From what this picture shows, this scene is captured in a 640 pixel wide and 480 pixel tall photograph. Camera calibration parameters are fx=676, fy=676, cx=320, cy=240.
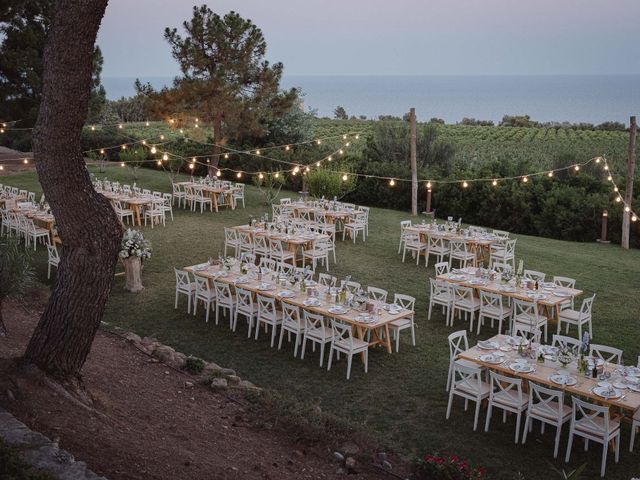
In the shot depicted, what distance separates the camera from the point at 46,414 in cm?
587

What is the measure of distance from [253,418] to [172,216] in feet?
44.4

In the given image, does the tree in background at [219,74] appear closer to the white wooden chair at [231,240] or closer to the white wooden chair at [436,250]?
the white wooden chair at [231,240]

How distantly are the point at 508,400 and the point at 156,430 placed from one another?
4171 millimetres

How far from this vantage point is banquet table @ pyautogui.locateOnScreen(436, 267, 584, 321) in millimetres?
11297

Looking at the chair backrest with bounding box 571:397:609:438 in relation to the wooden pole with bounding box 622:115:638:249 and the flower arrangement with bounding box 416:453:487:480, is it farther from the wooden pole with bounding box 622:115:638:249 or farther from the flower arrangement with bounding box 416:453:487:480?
the wooden pole with bounding box 622:115:638:249

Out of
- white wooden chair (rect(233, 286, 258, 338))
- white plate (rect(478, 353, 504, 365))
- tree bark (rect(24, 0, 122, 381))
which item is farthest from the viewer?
white wooden chair (rect(233, 286, 258, 338))

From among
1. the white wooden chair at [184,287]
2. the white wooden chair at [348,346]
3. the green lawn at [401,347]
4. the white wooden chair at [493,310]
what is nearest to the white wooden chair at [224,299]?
the green lawn at [401,347]

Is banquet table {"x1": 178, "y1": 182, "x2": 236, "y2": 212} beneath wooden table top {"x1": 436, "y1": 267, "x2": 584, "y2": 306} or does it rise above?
above

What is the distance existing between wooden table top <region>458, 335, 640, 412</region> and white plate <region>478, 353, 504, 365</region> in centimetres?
5

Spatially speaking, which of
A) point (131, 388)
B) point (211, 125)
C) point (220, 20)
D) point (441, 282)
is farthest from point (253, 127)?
point (131, 388)

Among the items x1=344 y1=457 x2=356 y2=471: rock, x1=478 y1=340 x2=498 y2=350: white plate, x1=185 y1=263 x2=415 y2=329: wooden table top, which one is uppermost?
x1=185 y1=263 x2=415 y2=329: wooden table top

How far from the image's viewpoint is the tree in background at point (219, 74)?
77.7 ft

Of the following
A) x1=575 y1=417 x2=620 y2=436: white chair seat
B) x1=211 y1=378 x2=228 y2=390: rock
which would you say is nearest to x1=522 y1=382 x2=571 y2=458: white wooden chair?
x1=575 y1=417 x2=620 y2=436: white chair seat

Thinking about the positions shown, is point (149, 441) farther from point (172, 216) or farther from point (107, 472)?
point (172, 216)
